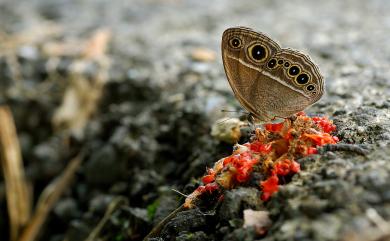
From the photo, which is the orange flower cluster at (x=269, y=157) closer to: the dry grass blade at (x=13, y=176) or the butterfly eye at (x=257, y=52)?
the butterfly eye at (x=257, y=52)

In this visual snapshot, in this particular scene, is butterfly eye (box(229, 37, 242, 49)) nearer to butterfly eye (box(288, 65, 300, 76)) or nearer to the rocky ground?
butterfly eye (box(288, 65, 300, 76))

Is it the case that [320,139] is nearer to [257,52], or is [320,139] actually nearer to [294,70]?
[294,70]

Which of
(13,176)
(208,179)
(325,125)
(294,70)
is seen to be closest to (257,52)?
(294,70)

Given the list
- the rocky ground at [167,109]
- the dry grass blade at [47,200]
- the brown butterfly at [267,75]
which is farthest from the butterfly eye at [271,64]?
the dry grass blade at [47,200]

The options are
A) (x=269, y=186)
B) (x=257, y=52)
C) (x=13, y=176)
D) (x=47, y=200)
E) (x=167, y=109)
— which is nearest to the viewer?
(x=269, y=186)

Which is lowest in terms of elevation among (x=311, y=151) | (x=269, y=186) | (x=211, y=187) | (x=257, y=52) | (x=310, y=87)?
(x=211, y=187)

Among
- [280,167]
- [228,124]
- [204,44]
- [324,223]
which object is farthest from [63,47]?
[324,223]
